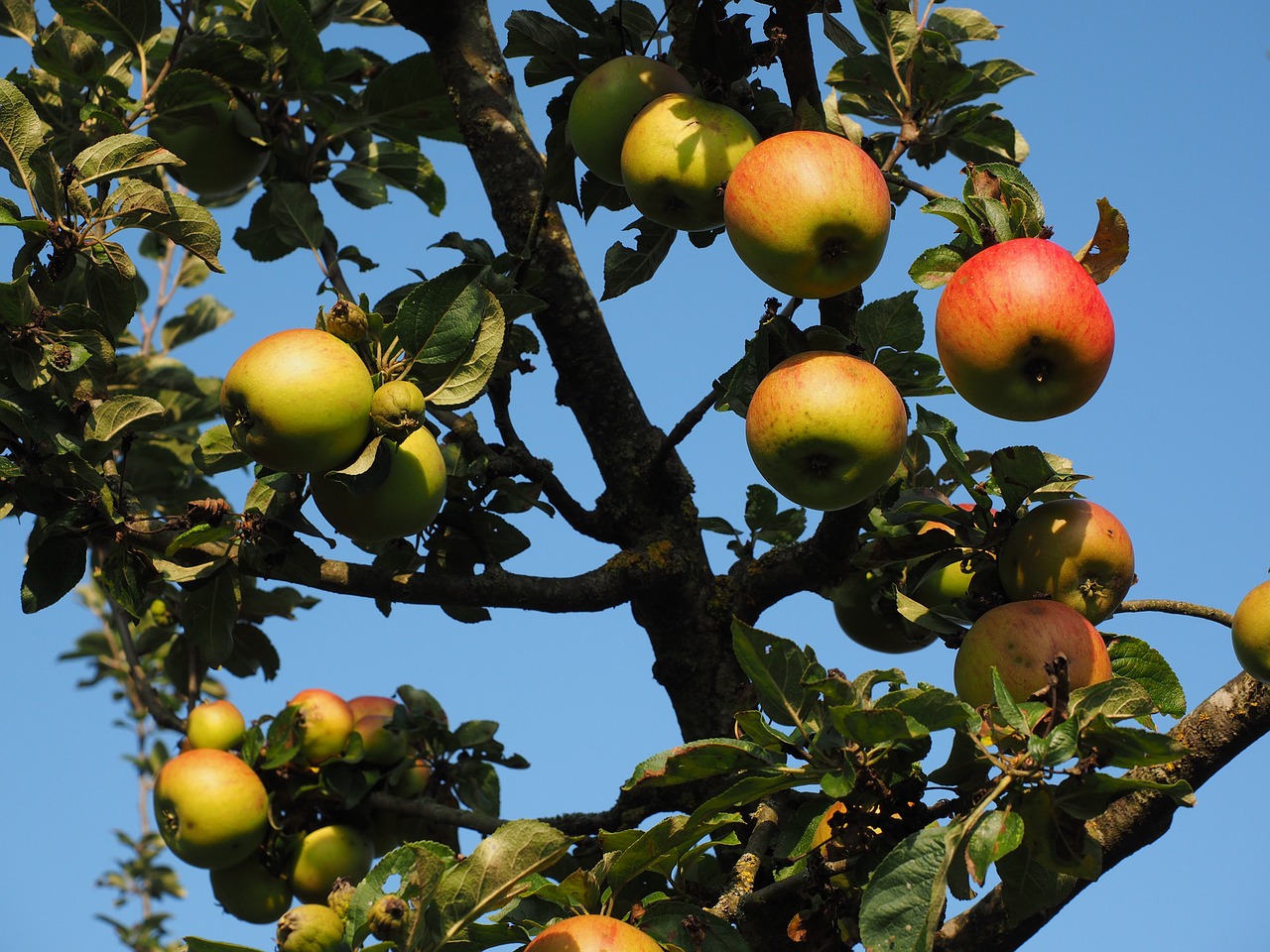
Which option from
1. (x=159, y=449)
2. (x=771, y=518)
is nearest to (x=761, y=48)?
(x=771, y=518)

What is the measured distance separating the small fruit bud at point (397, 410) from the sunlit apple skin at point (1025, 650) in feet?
3.61

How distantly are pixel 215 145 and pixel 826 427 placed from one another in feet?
7.58

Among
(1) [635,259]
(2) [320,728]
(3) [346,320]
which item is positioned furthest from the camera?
(2) [320,728]

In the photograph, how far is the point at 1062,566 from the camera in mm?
2301

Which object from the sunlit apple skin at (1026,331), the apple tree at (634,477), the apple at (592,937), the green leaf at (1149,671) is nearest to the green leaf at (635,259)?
the apple tree at (634,477)

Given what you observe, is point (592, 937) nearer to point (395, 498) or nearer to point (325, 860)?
point (395, 498)

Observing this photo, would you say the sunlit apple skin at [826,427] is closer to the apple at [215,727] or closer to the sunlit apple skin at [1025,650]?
the sunlit apple skin at [1025,650]

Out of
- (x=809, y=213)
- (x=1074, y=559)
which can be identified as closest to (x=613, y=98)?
(x=809, y=213)

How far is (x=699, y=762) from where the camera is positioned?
6.56 feet

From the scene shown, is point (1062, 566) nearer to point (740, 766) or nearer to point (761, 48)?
point (740, 766)

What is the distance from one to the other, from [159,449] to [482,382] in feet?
7.21

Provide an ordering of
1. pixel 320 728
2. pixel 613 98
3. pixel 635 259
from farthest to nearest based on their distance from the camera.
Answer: pixel 320 728 → pixel 635 259 → pixel 613 98

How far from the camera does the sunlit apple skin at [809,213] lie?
211 cm

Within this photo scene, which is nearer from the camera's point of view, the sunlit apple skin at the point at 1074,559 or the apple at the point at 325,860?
the sunlit apple skin at the point at 1074,559
